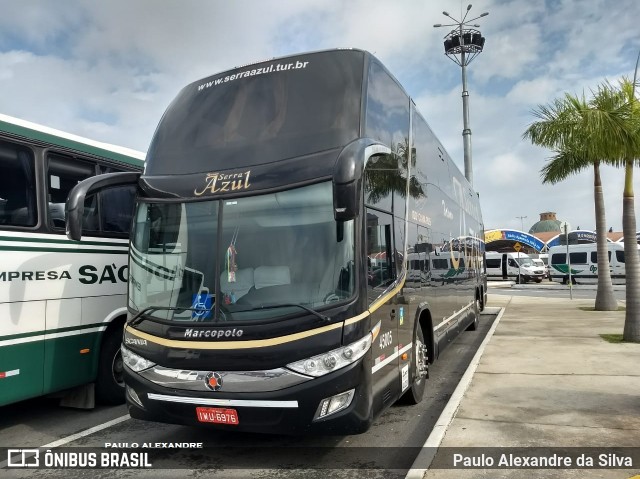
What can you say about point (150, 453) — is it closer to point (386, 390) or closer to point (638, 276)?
point (386, 390)

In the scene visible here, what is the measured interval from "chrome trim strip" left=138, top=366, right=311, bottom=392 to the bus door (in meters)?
0.84

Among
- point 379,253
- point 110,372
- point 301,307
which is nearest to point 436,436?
point 379,253

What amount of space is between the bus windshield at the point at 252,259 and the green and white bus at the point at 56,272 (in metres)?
1.66

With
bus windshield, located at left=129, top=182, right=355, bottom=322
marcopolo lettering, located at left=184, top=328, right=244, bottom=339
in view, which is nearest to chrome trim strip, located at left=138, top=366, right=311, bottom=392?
marcopolo lettering, located at left=184, top=328, right=244, bottom=339

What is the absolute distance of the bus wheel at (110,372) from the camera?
6859 mm

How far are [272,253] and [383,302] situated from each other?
1.20 m

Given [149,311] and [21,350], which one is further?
[21,350]

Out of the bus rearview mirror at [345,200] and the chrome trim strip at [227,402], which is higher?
the bus rearview mirror at [345,200]

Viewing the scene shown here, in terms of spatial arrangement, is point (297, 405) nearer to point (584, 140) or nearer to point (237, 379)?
point (237, 379)

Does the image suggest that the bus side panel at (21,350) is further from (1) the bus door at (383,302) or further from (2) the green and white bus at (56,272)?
(1) the bus door at (383,302)

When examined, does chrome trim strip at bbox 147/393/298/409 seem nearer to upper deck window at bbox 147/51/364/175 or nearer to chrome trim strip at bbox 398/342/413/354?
chrome trim strip at bbox 398/342/413/354

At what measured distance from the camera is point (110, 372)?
6.92m

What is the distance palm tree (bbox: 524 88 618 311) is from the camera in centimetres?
1108

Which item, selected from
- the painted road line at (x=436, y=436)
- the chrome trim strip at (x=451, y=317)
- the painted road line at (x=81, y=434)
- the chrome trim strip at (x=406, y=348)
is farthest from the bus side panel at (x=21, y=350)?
the chrome trim strip at (x=451, y=317)
